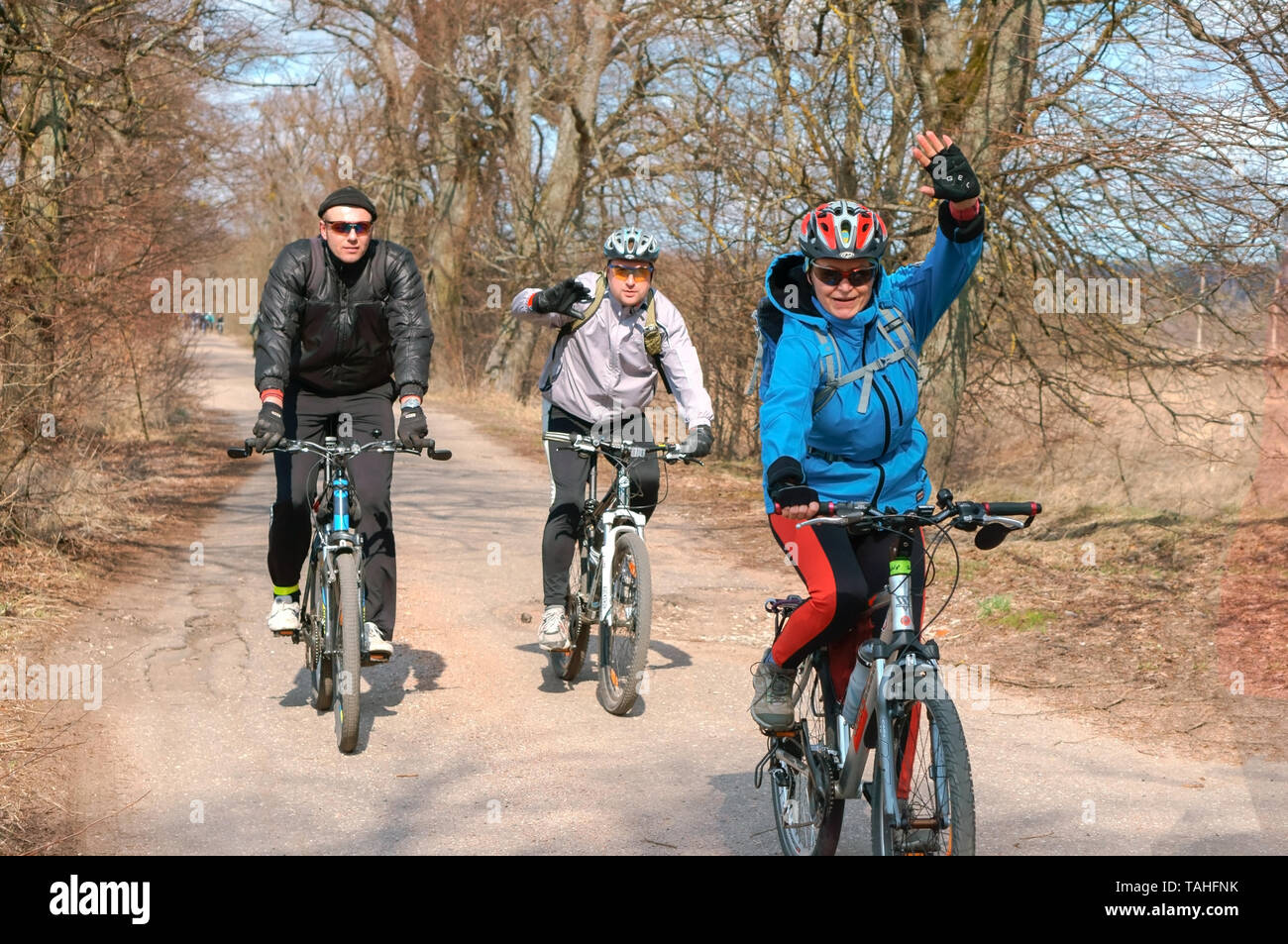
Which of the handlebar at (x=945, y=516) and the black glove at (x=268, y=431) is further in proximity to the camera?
the black glove at (x=268, y=431)

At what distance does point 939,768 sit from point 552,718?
3.09m

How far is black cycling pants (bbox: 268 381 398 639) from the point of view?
6145mm

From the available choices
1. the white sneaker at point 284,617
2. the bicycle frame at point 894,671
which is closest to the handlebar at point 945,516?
the bicycle frame at point 894,671

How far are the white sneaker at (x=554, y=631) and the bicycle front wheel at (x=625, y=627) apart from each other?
0.80 ft

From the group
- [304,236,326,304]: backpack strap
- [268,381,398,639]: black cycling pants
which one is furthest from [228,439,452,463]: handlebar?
[304,236,326,304]: backpack strap

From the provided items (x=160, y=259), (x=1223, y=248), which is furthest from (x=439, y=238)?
(x=1223, y=248)

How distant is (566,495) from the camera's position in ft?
22.2

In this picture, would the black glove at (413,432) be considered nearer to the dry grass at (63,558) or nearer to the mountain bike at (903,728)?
the dry grass at (63,558)

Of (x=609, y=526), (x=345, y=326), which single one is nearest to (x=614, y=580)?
(x=609, y=526)

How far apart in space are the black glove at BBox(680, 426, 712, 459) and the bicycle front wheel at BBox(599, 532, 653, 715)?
1.53 feet

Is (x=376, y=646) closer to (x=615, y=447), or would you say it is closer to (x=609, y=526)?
(x=609, y=526)

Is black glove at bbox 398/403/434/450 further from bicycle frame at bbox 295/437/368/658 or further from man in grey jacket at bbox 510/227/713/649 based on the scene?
man in grey jacket at bbox 510/227/713/649

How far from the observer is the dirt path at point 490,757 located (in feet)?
15.2

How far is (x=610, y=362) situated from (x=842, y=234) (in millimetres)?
2731
